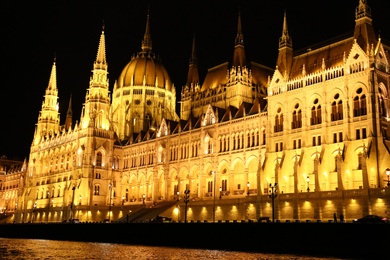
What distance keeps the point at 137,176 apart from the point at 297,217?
5290 centimetres

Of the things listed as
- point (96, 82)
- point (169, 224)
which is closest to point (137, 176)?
point (96, 82)

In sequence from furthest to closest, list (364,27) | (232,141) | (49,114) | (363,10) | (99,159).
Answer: (49,114)
(99,159)
(232,141)
(363,10)
(364,27)

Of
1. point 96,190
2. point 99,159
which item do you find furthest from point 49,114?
point 96,190

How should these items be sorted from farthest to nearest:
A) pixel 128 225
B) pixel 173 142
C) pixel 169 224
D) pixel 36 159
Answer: pixel 36 159 → pixel 173 142 → pixel 128 225 → pixel 169 224

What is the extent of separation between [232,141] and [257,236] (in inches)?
1460

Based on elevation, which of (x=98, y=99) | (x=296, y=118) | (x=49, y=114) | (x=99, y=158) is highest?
(x=49, y=114)

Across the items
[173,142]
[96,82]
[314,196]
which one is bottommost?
[314,196]

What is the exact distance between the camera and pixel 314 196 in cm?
6788

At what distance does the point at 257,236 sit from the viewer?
Result: 5591cm

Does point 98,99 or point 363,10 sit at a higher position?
point 363,10

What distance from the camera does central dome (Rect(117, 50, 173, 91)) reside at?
140375 mm

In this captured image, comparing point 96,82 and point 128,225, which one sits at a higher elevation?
point 96,82

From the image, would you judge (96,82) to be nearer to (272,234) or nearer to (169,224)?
(169,224)

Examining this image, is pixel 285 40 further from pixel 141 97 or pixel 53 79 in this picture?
pixel 53 79
